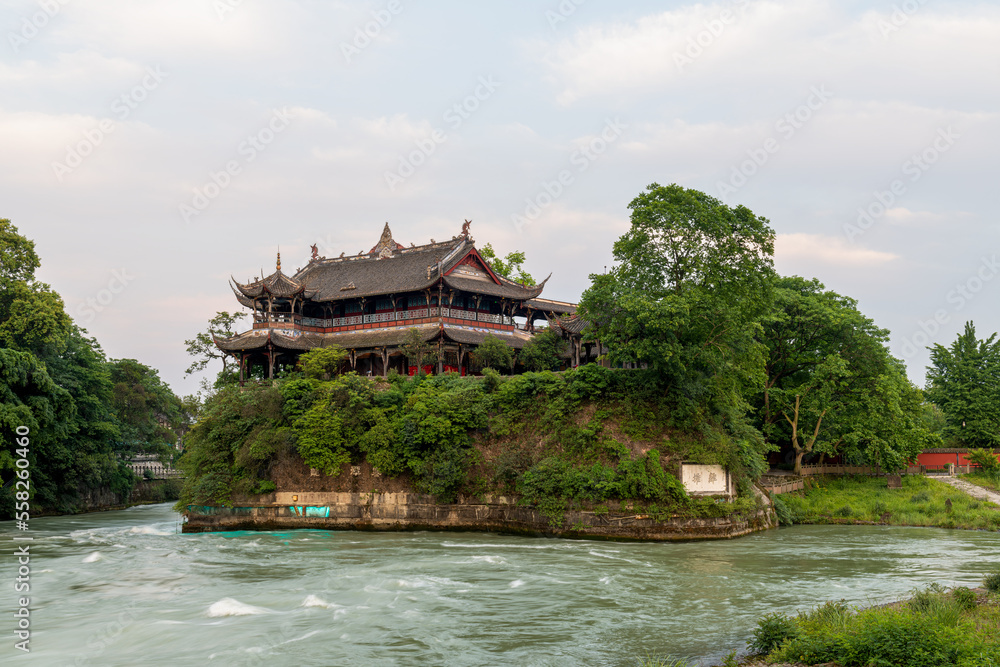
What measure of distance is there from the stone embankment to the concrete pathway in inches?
440

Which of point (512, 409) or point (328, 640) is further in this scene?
point (512, 409)

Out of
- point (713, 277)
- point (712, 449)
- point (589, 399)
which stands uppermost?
point (713, 277)

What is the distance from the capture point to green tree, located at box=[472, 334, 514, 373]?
43250 millimetres

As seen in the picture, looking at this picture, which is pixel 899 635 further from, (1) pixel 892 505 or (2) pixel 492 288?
(2) pixel 492 288

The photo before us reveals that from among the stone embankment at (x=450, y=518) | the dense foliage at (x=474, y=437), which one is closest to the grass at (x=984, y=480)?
the stone embankment at (x=450, y=518)

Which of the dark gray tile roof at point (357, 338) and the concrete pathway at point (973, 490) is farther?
the dark gray tile roof at point (357, 338)

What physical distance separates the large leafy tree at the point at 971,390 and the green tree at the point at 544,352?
964 inches

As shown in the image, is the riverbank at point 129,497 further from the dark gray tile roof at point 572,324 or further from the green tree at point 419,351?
the dark gray tile roof at point 572,324

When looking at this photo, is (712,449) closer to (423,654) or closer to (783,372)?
(783,372)

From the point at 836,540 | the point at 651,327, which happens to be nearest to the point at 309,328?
the point at 651,327

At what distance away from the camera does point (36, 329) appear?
144 ft

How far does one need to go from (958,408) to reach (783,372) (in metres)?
12.9

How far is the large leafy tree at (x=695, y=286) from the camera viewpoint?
3338cm

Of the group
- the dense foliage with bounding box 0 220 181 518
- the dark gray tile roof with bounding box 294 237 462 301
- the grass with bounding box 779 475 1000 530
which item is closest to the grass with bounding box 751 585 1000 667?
the grass with bounding box 779 475 1000 530
